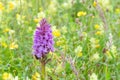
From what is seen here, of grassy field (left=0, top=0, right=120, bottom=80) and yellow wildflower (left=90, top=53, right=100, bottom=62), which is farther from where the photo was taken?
yellow wildflower (left=90, top=53, right=100, bottom=62)

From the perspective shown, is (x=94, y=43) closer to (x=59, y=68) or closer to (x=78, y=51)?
(x=78, y=51)

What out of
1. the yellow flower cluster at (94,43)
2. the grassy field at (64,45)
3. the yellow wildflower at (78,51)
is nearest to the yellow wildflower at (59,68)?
the grassy field at (64,45)

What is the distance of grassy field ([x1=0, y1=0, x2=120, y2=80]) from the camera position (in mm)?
2188

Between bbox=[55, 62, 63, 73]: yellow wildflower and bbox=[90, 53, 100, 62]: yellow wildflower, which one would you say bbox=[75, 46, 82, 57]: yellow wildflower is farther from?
bbox=[55, 62, 63, 73]: yellow wildflower

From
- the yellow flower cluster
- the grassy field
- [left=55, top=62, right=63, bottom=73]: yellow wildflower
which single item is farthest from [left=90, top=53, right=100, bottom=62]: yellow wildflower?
[left=55, top=62, right=63, bottom=73]: yellow wildflower

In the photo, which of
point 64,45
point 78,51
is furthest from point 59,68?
point 64,45

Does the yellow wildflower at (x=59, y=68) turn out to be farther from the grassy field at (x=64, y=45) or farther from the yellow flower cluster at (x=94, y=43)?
the yellow flower cluster at (x=94, y=43)

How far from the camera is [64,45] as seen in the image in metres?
2.59

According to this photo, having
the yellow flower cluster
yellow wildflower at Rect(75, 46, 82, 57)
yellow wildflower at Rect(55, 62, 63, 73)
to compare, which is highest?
the yellow flower cluster

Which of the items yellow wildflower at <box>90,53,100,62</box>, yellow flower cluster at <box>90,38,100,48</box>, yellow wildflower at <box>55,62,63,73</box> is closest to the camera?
yellow wildflower at <box>55,62,63,73</box>

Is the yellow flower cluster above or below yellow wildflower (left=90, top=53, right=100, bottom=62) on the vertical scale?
above

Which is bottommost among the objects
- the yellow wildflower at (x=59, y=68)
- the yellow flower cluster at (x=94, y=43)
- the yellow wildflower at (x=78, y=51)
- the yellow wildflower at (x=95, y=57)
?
the yellow wildflower at (x=59, y=68)

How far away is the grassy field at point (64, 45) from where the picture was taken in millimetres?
2188

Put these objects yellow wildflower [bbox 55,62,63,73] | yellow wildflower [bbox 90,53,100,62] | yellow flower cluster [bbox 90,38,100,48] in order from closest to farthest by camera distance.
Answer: yellow wildflower [bbox 55,62,63,73]
yellow wildflower [bbox 90,53,100,62]
yellow flower cluster [bbox 90,38,100,48]
